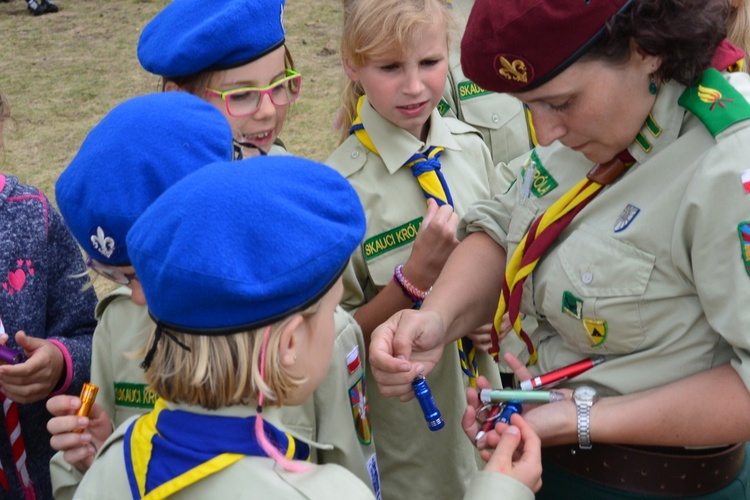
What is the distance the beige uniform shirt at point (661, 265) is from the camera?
173 cm

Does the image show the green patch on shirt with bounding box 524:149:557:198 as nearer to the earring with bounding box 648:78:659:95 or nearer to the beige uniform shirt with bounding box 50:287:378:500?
the earring with bounding box 648:78:659:95

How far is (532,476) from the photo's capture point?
185cm

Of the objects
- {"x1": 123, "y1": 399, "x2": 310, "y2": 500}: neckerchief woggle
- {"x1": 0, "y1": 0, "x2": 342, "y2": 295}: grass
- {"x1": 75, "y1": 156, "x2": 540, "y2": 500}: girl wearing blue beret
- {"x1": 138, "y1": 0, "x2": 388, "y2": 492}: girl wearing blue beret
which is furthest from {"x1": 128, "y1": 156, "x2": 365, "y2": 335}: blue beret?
{"x1": 0, "y1": 0, "x2": 342, "y2": 295}: grass

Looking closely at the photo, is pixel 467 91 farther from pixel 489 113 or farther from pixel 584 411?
pixel 584 411

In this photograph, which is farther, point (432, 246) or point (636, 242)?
point (432, 246)

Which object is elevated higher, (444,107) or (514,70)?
(514,70)

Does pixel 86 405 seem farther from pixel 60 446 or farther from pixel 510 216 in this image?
pixel 510 216

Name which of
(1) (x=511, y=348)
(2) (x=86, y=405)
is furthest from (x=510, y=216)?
(2) (x=86, y=405)

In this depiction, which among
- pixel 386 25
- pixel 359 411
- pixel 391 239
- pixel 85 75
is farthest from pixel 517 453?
pixel 85 75

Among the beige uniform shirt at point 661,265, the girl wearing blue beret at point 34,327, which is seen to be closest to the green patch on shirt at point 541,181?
the beige uniform shirt at point 661,265

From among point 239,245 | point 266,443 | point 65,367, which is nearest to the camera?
point 239,245

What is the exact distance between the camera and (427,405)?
212 cm

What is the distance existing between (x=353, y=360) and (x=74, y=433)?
669 millimetres

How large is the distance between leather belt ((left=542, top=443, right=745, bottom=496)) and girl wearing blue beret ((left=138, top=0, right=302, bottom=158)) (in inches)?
51.5
